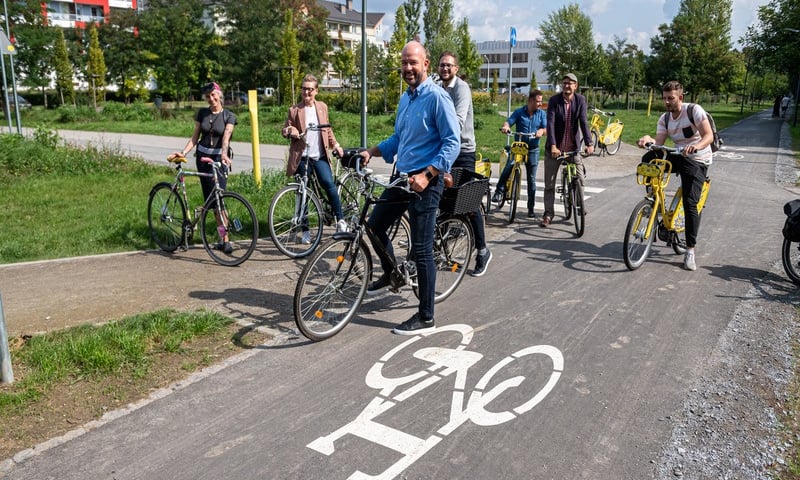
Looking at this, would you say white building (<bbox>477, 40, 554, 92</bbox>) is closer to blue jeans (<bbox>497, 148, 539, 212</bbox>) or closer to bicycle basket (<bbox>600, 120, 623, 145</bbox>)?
bicycle basket (<bbox>600, 120, 623, 145</bbox>)

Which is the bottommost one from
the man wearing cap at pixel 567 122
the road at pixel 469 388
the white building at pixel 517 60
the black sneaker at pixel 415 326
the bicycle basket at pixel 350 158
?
the road at pixel 469 388

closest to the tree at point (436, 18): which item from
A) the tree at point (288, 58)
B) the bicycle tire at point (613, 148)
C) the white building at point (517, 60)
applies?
the tree at point (288, 58)

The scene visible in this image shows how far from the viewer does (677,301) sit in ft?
18.9

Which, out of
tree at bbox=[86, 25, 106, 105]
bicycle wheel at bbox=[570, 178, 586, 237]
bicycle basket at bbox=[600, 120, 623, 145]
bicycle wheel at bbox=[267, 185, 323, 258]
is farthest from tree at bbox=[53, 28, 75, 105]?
bicycle wheel at bbox=[570, 178, 586, 237]

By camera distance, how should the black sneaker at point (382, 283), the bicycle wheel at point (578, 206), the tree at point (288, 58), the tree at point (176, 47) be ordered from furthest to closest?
the tree at point (176, 47), the tree at point (288, 58), the bicycle wheel at point (578, 206), the black sneaker at point (382, 283)

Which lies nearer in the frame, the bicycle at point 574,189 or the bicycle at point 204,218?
the bicycle at point 204,218

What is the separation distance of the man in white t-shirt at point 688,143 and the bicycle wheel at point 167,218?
513 cm

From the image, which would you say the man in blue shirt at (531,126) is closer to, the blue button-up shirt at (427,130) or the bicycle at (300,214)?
the bicycle at (300,214)

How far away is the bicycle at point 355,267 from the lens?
4602mm

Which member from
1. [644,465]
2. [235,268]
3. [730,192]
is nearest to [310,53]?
[730,192]

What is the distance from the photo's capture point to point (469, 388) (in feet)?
13.3

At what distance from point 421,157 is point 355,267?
0.99 m

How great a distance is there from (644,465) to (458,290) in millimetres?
3007

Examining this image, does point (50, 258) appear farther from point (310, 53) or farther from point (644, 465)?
point (310, 53)
